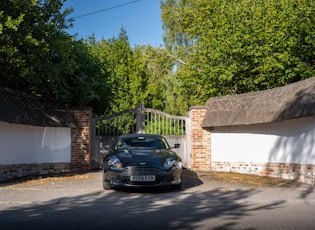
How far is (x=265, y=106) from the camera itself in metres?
13.5

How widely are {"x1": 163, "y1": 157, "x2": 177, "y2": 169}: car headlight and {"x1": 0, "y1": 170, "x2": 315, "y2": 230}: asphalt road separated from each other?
68cm

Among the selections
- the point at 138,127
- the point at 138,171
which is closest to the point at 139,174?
the point at 138,171

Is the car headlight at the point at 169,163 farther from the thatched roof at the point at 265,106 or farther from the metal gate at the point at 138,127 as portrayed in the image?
the metal gate at the point at 138,127

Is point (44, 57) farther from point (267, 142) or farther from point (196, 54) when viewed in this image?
point (196, 54)

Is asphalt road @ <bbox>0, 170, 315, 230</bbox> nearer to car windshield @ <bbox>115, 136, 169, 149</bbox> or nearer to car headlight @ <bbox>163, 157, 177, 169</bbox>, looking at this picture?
car headlight @ <bbox>163, 157, 177, 169</bbox>

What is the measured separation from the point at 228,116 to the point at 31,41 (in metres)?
7.69

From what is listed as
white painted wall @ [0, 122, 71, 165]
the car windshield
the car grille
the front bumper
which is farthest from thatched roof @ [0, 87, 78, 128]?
the car grille

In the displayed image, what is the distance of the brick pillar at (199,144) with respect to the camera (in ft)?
53.4

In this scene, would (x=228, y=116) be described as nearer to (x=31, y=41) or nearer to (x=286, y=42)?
(x=286, y=42)

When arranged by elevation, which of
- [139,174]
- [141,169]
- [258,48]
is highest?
[258,48]

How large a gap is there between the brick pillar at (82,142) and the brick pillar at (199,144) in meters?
4.30

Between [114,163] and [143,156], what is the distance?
0.77m

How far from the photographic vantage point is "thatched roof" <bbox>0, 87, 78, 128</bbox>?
1268 centimetres

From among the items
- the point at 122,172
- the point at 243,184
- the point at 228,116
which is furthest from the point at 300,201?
the point at 228,116
